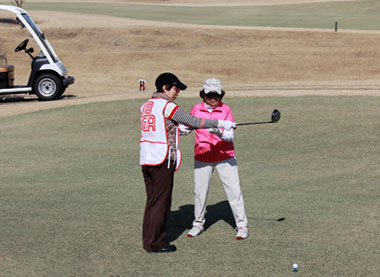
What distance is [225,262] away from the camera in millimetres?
6543

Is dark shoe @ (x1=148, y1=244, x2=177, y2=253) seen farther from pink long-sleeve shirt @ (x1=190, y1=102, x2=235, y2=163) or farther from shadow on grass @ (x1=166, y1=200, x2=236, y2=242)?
pink long-sleeve shirt @ (x1=190, y1=102, x2=235, y2=163)

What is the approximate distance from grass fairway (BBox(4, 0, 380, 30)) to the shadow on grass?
36221 millimetres

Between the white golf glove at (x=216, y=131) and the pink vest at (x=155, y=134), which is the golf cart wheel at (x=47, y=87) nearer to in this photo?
the pink vest at (x=155, y=134)

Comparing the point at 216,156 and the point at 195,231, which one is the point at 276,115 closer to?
the point at 216,156

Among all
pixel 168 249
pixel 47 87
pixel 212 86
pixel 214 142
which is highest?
pixel 212 86

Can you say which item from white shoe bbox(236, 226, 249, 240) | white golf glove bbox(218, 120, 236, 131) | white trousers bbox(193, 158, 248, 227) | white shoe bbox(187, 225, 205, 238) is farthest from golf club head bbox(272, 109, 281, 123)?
white shoe bbox(187, 225, 205, 238)

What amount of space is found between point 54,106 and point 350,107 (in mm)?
8645

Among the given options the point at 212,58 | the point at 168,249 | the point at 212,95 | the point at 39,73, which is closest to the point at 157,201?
the point at 168,249

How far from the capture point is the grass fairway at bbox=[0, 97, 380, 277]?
6590 millimetres

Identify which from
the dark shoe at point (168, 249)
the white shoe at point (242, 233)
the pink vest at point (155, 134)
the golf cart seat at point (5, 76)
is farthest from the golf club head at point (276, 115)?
the golf cart seat at point (5, 76)

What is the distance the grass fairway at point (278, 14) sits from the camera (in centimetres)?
4759

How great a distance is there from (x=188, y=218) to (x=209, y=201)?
996 millimetres

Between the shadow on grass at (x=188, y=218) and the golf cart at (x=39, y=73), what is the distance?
12.8 m

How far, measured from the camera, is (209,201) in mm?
9281
